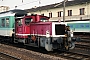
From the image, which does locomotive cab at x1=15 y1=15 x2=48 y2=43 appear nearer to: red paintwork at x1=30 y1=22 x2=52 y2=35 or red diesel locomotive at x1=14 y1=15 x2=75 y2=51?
red diesel locomotive at x1=14 y1=15 x2=75 y2=51

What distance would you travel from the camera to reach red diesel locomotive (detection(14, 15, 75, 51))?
45.0 ft

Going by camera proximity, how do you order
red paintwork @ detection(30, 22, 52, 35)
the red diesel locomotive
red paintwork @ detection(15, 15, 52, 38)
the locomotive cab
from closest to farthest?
the red diesel locomotive < red paintwork @ detection(30, 22, 52, 35) < red paintwork @ detection(15, 15, 52, 38) < the locomotive cab

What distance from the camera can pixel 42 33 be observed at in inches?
581

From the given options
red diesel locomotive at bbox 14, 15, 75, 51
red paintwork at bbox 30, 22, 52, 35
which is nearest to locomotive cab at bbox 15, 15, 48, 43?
red diesel locomotive at bbox 14, 15, 75, 51

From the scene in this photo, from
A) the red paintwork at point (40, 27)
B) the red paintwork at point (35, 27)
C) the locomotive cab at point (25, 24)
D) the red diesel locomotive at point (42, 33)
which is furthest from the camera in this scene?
the locomotive cab at point (25, 24)

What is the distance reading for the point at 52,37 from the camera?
45.0 feet

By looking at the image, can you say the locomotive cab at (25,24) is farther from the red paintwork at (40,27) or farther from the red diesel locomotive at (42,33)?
the red paintwork at (40,27)

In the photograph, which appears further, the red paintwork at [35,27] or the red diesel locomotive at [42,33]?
the red paintwork at [35,27]

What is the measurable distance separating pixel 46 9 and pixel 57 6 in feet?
15.0

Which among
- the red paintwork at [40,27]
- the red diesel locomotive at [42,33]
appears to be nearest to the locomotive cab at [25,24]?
the red diesel locomotive at [42,33]

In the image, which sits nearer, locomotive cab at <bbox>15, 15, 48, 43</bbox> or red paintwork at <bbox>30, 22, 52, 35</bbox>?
red paintwork at <bbox>30, 22, 52, 35</bbox>

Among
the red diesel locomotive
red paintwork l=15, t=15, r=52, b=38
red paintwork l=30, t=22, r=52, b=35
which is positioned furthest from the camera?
red paintwork l=15, t=15, r=52, b=38

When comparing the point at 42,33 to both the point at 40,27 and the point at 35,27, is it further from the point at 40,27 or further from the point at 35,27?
the point at 35,27

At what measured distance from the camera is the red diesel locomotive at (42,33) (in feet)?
45.0
